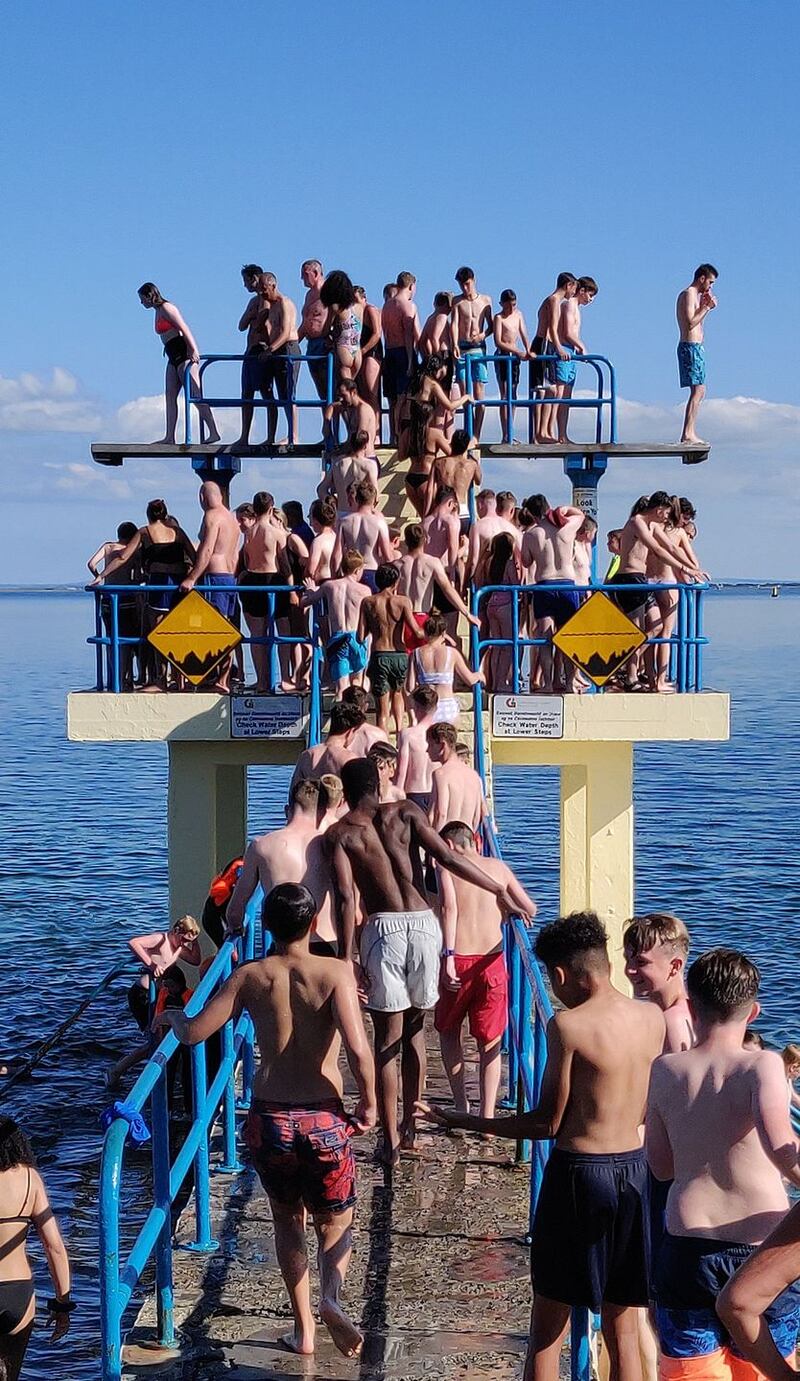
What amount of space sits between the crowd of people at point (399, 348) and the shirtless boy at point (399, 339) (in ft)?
0.03

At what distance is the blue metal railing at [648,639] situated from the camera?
1269 centimetres

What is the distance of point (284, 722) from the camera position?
13.0 m

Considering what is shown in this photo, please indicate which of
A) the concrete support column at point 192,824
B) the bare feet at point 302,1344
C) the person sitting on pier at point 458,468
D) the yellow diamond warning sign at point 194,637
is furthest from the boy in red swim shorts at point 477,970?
the concrete support column at point 192,824

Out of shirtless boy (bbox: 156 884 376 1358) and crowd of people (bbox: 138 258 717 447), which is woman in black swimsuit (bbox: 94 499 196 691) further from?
shirtless boy (bbox: 156 884 376 1358)

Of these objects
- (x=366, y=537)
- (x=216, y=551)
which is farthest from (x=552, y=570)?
(x=216, y=551)

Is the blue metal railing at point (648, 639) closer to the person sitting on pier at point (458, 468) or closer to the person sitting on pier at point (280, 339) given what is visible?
the person sitting on pier at point (458, 468)

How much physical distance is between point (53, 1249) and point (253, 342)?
11.1m

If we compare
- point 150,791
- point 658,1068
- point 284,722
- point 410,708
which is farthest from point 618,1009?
point 150,791

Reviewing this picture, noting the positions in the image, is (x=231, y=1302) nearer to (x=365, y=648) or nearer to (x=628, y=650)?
(x=365, y=648)

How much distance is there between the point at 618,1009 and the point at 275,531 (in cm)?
850

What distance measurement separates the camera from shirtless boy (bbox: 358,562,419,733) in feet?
36.1

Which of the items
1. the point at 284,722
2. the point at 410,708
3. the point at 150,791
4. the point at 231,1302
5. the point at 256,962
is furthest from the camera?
the point at 150,791

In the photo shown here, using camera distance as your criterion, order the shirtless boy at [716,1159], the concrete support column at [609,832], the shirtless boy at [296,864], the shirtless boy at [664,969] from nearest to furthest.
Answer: the shirtless boy at [716,1159], the shirtless boy at [664,969], the shirtless boy at [296,864], the concrete support column at [609,832]

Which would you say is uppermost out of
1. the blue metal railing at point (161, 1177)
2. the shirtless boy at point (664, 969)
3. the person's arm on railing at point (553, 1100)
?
the shirtless boy at point (664, 969)
